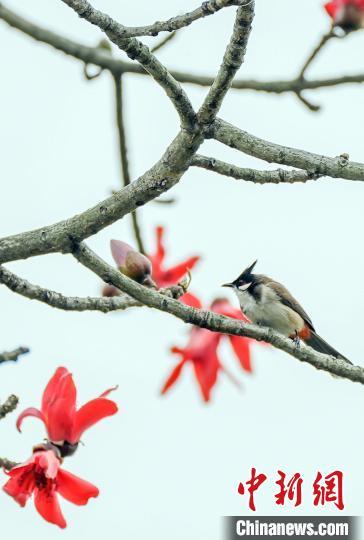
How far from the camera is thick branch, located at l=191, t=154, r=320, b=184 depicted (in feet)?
7.91

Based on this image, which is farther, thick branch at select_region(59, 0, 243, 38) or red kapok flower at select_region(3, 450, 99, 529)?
red kapok flower at select_region(3, 450, 99, 529)

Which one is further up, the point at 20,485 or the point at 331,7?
the point at 331,7

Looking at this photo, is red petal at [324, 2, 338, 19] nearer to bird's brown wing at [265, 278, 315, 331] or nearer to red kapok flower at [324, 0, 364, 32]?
red kapok flower at [324, 0, 364, 32]

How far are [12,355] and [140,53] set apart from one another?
0.82m

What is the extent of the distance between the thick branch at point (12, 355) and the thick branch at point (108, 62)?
1.24 metres

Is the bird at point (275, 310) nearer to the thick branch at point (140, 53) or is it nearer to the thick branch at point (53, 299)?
the thick branch at point (53, 299)

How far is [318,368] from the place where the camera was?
2.53 m

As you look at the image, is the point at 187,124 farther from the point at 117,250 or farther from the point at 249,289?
the point at 249,289

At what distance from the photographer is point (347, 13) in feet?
10.6

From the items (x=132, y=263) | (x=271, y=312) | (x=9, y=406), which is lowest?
(x=9, y=406)

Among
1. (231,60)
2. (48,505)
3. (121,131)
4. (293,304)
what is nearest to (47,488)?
(48,505)

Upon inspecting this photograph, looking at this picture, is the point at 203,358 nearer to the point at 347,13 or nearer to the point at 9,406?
the point at 9,406

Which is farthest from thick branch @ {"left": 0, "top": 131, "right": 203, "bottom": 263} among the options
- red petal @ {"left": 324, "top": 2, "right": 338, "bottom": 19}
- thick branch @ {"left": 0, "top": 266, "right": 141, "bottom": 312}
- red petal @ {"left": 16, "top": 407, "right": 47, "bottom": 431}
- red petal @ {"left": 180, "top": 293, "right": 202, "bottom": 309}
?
red petal @ {"left": 324, "top": 2, "right": 338, "bottom": 19}

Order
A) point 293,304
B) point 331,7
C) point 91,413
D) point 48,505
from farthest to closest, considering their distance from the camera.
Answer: point 293,304, point 331,7, point 91,413, point 48,505
